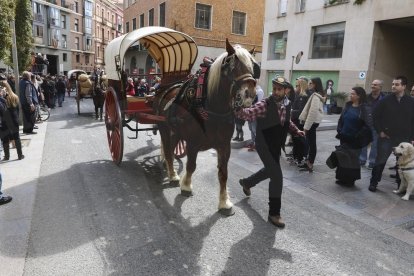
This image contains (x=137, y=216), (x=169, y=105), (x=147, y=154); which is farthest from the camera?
(x=147, y=154)

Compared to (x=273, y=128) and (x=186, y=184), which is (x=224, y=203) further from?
(x=273, y=128)

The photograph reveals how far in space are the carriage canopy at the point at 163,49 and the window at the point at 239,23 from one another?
20730 millimetres

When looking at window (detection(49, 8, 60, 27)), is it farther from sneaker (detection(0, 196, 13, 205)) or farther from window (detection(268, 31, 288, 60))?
sneaker (detection(0, 196, 13, 205))

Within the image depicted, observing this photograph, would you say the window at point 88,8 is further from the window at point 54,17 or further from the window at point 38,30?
the window at point 38,30

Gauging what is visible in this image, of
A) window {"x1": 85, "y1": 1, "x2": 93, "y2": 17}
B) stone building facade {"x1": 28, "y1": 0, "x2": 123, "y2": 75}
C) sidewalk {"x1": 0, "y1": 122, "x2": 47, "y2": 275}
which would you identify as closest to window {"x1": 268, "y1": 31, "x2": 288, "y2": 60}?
sidewalk {"x1": 0, "y1": 122, "x2": 47, "y2": 275}

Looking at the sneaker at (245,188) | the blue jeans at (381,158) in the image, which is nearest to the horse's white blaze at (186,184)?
the sneaker at (245,188)

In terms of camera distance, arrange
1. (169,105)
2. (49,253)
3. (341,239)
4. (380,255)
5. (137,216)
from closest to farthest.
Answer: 1. (49,253)
2. (380,255)
3. (341,239)
4. (137,216)
5. (169,105)

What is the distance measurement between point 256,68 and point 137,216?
239 centimetres

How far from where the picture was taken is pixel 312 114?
6.39m

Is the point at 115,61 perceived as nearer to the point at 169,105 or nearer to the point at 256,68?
the point at 169,105

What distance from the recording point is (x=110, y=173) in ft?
19.2

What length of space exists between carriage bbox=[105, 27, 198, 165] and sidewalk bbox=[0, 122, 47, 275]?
1.52 meters

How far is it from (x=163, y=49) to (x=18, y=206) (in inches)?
163

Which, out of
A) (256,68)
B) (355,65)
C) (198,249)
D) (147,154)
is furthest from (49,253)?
(355,65)
